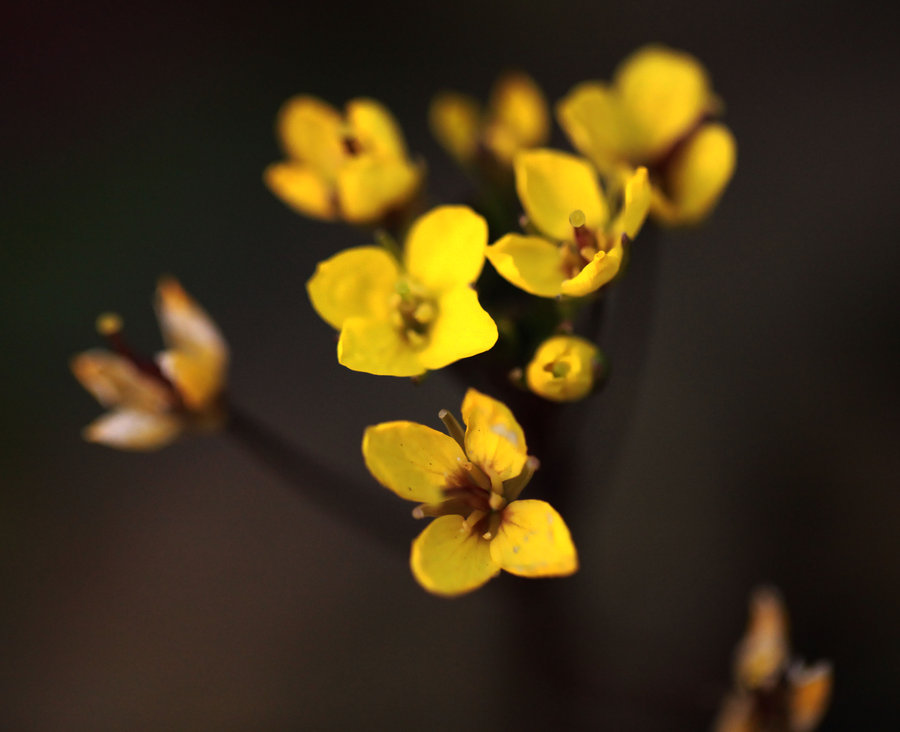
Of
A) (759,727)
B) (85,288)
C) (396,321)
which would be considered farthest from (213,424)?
(85,288)

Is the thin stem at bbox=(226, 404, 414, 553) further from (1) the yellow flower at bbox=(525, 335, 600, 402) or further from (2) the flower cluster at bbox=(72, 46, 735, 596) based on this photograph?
(1) the yellow flower at bbox=(525, 335, 600, 402)

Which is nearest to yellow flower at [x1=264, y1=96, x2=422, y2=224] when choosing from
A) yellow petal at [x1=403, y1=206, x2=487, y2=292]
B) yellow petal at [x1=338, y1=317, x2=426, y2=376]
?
yellow petal at [x1=403, y1=206, x2=487, y2=292]

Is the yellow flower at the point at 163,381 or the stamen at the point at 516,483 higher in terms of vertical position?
the stamen at the point at 516,483

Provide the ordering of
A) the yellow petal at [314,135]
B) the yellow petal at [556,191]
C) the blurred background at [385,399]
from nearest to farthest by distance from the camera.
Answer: the yellow petal at [556,191] < the yellow petal at [314,135] < the blurred background at [385,399]

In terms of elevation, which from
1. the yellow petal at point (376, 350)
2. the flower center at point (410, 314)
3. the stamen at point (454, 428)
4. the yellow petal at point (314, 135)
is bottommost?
the stamen at point (454, 428)

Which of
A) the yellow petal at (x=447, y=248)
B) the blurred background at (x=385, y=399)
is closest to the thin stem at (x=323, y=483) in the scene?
the blurred background at (x=385, y=399)

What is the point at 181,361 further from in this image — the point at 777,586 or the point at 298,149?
the point at 777,586

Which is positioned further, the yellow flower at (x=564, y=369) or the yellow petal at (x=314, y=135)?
the yellow petal at (x=314, y=135)

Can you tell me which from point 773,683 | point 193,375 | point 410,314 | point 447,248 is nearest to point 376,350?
point 410,314

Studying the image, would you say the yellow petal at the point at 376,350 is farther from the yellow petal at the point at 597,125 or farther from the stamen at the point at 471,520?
the yellow petal at the point at 597,125
